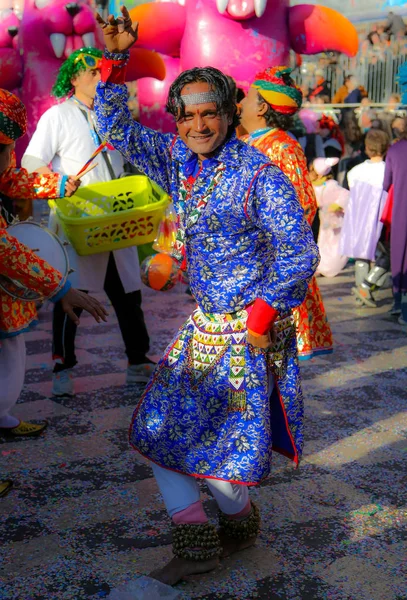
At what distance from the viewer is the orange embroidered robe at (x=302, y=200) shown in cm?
432

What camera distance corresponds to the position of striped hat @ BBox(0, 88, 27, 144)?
Answer: 316 centimetres

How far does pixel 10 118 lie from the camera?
3172mm

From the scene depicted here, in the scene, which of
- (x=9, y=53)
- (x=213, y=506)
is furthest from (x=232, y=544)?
(x=9, y=53)

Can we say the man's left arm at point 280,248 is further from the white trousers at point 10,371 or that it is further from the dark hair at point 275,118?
the dark hair at point 275,118

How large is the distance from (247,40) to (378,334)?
3.08 m

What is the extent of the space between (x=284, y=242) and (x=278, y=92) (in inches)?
92.5

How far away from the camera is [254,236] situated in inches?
97.7

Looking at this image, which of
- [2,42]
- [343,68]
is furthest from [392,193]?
[343,68]

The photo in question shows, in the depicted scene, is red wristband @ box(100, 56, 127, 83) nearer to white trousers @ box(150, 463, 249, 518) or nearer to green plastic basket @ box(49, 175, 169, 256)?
white trousers @ box(150, 463, 249, 518)

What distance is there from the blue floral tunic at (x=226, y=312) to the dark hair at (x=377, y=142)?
17.7ft

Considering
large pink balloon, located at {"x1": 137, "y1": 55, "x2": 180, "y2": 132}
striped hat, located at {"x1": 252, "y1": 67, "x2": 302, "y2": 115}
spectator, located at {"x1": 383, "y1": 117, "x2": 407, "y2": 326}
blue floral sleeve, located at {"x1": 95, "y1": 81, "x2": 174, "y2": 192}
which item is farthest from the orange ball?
large pink balloon, located at {"x1": 137, "y1": 55, "x2": 180, "y2": 132}

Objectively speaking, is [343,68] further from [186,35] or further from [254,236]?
[254,236]

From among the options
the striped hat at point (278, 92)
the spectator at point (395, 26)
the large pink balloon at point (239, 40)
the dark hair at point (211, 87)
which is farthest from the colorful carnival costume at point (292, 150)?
the spectator at point (395, 26)

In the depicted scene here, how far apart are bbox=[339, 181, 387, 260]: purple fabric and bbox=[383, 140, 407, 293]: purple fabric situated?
45cm
